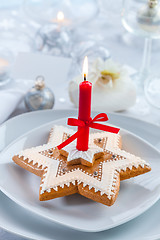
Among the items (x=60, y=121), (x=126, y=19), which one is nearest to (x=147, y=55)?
(x=126, y=19)

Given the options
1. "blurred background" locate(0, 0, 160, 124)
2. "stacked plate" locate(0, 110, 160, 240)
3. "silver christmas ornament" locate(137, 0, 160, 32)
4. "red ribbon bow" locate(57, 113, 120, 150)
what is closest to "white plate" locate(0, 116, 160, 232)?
"stacked plate" locate(0, 110, 160, 240)

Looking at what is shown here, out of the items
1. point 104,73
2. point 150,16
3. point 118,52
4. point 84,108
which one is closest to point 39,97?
point 104,73

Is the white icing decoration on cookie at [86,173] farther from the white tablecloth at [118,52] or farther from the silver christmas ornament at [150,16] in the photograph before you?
the silver christmas ornament at [150,16]

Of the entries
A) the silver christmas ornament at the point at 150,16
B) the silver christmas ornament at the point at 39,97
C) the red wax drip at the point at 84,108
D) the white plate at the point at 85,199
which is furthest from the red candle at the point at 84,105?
the silver christmas ornament at the point at 150,16

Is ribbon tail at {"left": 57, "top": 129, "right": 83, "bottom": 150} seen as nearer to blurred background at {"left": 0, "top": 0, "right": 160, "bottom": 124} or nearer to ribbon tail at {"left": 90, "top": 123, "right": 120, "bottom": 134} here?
ribbon tail at {"left": 90, "top": 123, "right": 120, "bottom": 134}

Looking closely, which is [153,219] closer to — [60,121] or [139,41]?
[60,121]

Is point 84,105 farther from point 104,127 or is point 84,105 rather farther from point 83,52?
point 83,52
